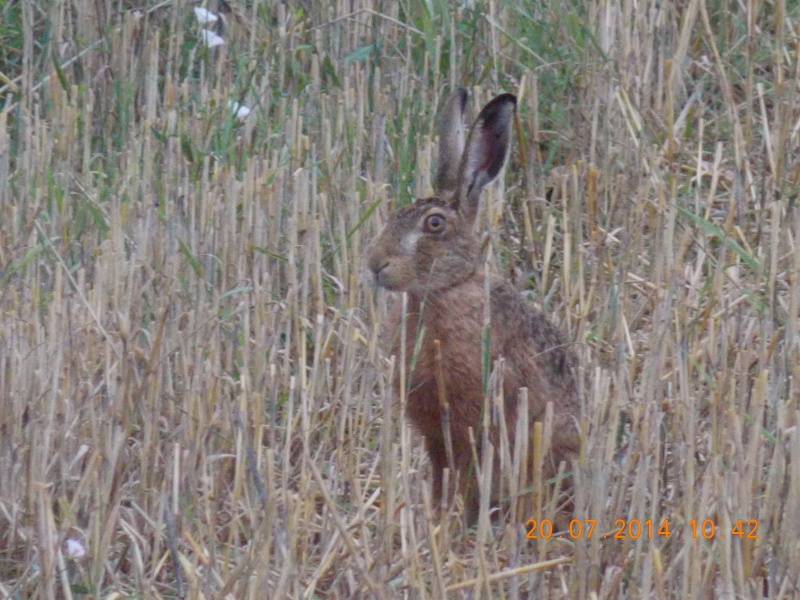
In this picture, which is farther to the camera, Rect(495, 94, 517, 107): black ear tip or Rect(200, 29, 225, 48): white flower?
Rect(200, 29, 225, 48): white flower

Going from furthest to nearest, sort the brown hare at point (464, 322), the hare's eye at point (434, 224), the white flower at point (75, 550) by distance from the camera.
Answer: the hare's eye at point (434, 224)
the brown hare at point (464, 322)
the white flower at point (75, 550)

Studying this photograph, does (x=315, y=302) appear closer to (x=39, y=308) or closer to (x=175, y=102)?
(x=39, y=308)

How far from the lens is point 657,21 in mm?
6223

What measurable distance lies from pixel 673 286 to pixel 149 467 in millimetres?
1643

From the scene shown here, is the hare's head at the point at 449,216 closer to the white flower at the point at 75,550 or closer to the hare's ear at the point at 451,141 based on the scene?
the hare's ear at the point at 451,141

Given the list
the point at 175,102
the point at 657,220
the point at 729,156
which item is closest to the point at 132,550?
the point at 657,220

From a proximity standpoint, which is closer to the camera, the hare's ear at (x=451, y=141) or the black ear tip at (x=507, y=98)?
the black ear tip at (x=507, y=98)

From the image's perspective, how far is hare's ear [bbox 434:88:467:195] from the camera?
15.6 ft

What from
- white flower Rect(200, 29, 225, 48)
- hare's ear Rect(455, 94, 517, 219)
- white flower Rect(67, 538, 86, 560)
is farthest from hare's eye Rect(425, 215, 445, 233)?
white flower Rect(200, 29, 225, 48)

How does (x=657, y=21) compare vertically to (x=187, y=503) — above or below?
above

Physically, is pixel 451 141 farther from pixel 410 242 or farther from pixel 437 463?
pixel 437 463

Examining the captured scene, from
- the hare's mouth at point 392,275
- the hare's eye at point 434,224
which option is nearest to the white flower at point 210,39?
the hare's eye at point 434,224

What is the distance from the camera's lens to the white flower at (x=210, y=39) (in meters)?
6.55
